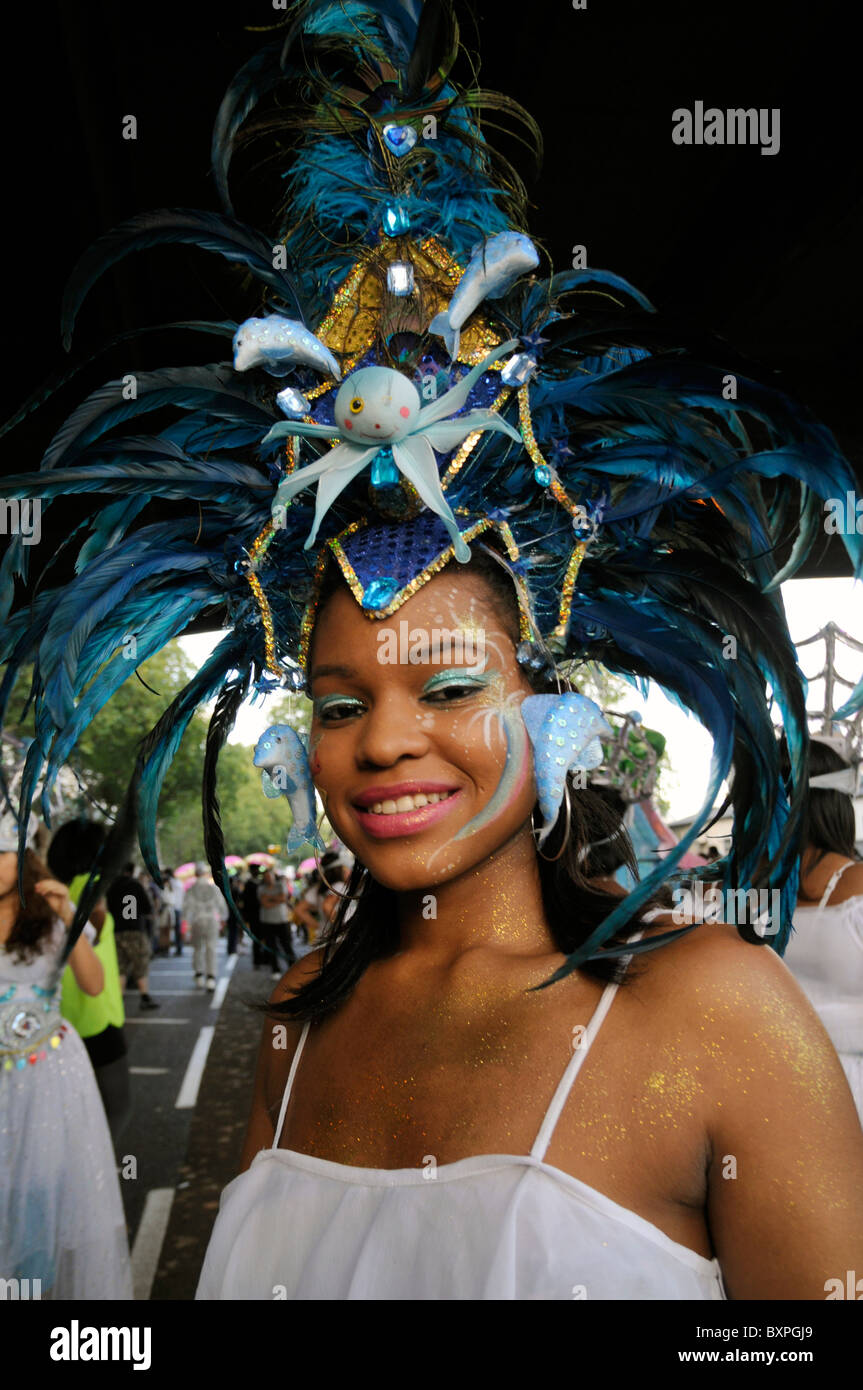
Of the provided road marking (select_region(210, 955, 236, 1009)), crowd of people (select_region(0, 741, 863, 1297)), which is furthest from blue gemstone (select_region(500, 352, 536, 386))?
road marking (select_region(210, 955, 236, 1009))

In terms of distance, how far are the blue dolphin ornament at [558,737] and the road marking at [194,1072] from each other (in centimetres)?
731

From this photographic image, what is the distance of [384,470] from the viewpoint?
1684 millimetres

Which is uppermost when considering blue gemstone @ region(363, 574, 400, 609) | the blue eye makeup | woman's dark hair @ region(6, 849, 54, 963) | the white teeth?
blue gemstone @ region(363, 574, 400, 609)

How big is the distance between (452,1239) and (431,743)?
732 mm

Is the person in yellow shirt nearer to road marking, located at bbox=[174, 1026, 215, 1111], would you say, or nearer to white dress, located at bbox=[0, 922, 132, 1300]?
white dress, located at bbox=[0, 922, 132, 1300]

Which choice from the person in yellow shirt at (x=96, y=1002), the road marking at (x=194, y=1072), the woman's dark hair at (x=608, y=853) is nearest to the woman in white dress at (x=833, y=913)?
the woman's dark hair at (x=608, y=853)

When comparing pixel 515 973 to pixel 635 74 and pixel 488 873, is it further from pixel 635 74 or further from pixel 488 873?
pixel 635 74

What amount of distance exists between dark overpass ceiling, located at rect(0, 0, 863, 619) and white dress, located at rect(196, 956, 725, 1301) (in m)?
1.72

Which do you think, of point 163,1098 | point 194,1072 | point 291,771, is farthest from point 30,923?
point 194,1072

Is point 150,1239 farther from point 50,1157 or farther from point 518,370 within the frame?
point 518,370

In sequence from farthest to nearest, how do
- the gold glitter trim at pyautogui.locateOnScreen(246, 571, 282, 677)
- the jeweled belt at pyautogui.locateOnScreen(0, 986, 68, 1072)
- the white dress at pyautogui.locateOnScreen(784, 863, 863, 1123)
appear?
the jeweled belt at pyautogui.locateOnScreen(0, 986, 68, 1072), the white dress at pyautogui.locateOnScreen(784, 863, 863, 1123), the gold glitter trim at pyautogui.locateOnScreen(246, 571, 282, 677)

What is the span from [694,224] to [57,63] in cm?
213

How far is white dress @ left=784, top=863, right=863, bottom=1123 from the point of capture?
4.04 m

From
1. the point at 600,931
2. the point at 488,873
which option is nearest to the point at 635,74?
the point at 488,873
